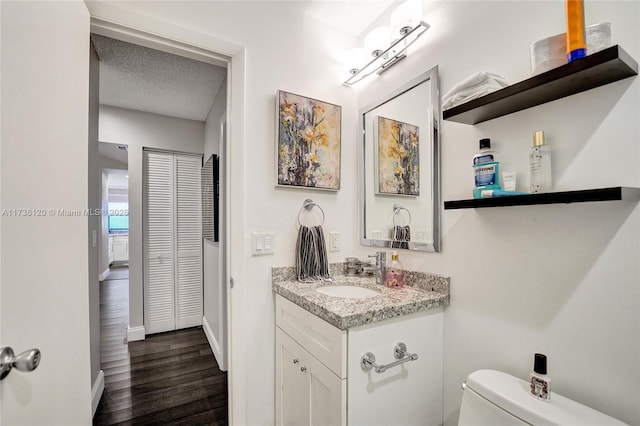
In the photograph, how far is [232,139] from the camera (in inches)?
59.2

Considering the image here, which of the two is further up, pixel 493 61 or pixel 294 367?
pixel 493 61

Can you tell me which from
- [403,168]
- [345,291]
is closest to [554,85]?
[403,168]

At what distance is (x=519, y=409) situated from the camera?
0.77 metres

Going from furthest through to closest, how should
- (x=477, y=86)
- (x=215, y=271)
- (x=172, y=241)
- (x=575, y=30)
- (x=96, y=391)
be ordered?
(x=172, y=241), (x=215, y=271), (x=96, y=391), (x=477, y=86), (x=575, y=30)

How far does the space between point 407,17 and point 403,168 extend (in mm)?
705

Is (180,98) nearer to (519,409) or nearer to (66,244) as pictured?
(66,244)

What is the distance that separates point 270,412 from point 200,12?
2075 millimetres

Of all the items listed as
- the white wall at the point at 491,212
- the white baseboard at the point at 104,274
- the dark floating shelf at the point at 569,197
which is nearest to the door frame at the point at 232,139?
the white wall at the point at 491,212

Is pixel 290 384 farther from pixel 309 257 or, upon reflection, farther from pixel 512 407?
pixel 512 407

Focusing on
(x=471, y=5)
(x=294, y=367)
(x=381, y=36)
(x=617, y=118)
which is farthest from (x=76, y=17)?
(x=617, y=118)

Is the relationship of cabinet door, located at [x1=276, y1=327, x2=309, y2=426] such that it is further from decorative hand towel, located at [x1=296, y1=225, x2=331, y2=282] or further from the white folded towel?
the white folded towel

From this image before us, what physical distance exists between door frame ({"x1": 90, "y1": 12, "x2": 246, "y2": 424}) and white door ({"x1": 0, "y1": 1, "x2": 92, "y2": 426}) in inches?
11.6

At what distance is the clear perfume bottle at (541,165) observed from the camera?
0.87 m

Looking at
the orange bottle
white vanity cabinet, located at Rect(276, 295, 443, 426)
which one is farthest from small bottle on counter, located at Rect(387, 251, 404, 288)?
the orange bottle
